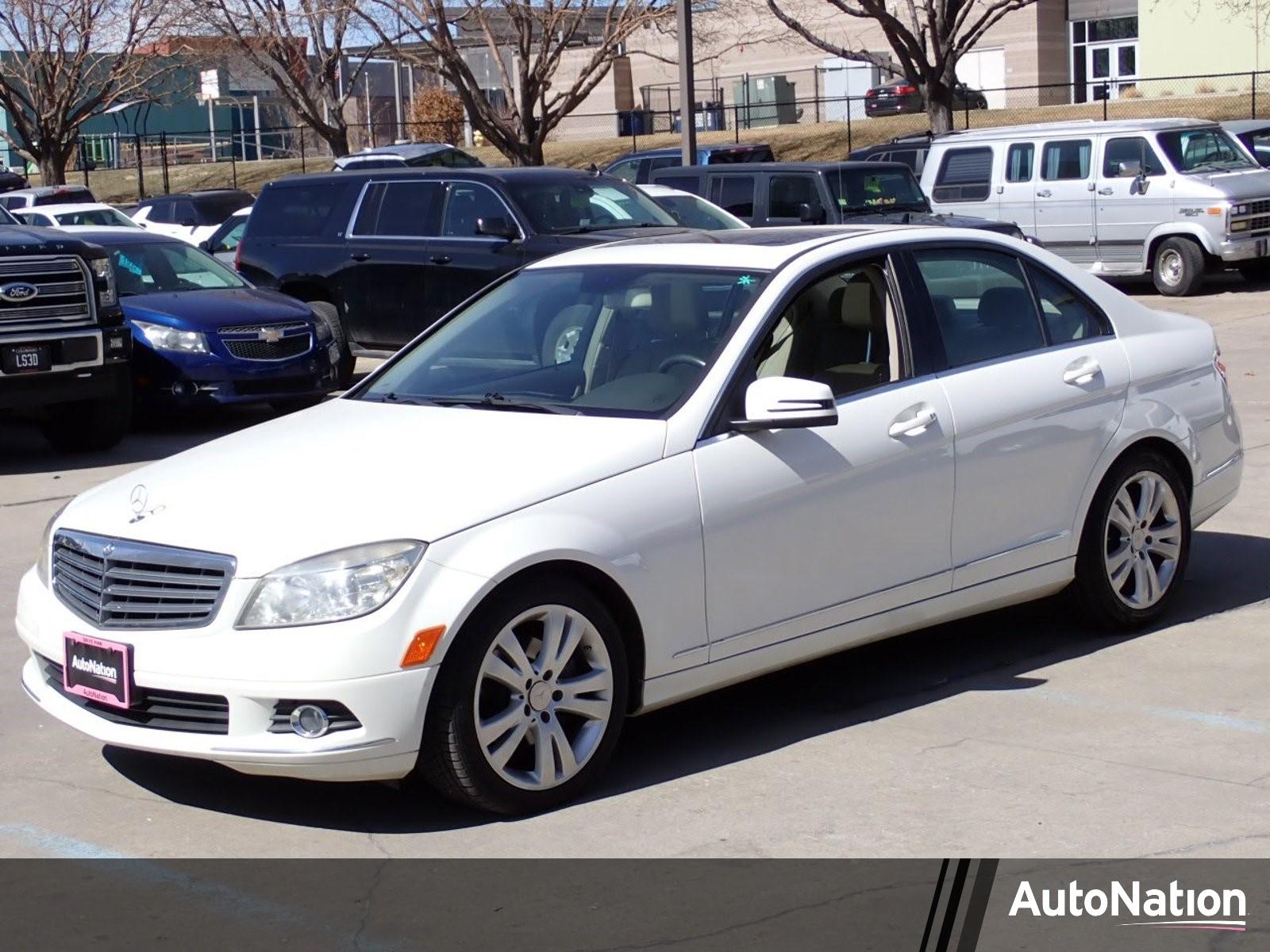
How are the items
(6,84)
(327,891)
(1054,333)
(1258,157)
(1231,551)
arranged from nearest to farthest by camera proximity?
(327,891) → (1054,333) → (1231,551) → (1258,157) → (6,84)

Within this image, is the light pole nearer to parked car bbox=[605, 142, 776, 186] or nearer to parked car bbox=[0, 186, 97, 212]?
parked car bbox=[605, 142, 776, 186]

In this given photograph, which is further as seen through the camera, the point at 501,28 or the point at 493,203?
the point at 501,28

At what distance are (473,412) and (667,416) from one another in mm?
689

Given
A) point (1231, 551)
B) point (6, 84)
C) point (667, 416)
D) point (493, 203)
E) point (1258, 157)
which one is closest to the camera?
point (667, 416)

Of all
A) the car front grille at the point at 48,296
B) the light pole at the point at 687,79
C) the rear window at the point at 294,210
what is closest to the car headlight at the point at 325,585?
the car front grille at the point at 48,296

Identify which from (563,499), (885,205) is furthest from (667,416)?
(885,205)

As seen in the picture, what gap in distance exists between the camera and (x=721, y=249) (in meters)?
6.08

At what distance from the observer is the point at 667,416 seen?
5.32m

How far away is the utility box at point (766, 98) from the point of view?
57.5 m

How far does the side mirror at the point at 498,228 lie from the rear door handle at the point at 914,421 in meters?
8.61

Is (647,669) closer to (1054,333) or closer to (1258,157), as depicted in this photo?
(1054,333)

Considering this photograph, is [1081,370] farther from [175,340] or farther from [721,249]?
[175,340]

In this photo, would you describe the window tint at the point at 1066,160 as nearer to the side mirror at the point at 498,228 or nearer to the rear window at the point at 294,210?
the side mirror at the point at 498,228

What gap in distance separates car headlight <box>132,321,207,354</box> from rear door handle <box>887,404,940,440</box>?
27.3 ft
